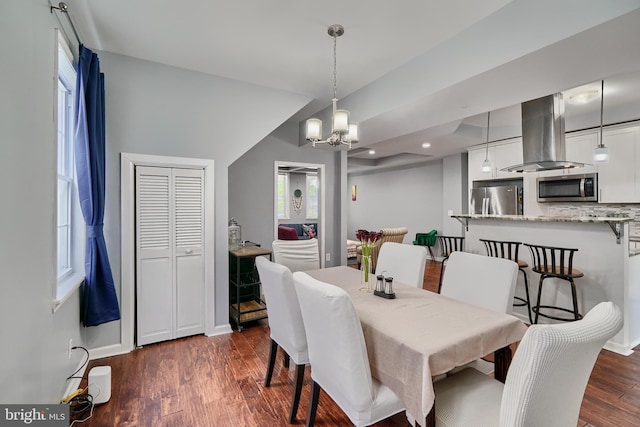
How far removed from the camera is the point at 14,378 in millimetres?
1234

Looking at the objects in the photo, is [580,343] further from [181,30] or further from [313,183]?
[313,183]

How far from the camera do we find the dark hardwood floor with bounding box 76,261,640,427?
192 centimetres

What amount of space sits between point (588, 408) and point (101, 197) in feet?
12.6

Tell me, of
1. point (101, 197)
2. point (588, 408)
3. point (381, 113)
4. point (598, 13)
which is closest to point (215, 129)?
point (101, 197)

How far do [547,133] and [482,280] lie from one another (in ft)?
7.99

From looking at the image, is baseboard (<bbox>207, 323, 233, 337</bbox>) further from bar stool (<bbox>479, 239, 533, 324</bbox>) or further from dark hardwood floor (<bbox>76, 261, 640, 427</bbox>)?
bar stool (<bbox>479, 239, 533, 324</bbox>)

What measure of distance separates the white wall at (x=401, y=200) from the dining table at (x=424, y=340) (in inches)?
240

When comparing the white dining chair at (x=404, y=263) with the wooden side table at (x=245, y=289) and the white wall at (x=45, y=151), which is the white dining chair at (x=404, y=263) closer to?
the wooden side table at (x=245, y=289)

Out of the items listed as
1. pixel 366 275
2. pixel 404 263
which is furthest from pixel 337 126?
pixel 404 263

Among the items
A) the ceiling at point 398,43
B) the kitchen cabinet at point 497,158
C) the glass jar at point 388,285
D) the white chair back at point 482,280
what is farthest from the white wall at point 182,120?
the kitchen cabinet at point 497,158

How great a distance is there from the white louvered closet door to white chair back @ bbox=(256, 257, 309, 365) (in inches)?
56.6

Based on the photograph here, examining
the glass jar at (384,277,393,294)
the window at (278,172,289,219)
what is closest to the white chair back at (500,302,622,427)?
the glass jar at (384,277,393,294)

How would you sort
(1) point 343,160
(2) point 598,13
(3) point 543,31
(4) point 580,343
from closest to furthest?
1. (4) point 580,343
2. (2) point 598,13
3. (3) point 543,31
4. (1) point 343,160

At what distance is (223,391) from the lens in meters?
2.22
